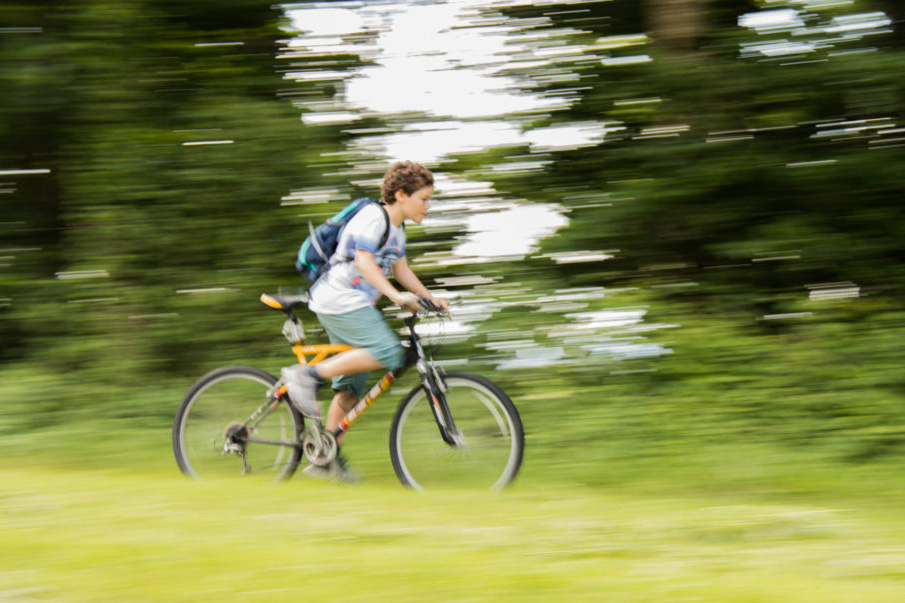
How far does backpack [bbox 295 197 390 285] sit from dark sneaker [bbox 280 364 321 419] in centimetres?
57

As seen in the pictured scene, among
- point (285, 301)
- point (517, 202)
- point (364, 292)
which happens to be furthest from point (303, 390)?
point (517, 202)

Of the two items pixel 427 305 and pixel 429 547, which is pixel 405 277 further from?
pixel 429 547

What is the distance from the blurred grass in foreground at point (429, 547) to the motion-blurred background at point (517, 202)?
1.91 meters

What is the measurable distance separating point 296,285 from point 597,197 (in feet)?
9.38

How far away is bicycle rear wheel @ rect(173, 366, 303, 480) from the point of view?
5672mm

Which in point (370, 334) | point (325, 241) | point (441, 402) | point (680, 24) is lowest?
point (441, 402)

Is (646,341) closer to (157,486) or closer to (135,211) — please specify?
(157,486)

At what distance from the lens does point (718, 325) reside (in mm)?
7426

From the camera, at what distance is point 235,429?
5742 millimetres

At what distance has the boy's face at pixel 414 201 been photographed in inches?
210

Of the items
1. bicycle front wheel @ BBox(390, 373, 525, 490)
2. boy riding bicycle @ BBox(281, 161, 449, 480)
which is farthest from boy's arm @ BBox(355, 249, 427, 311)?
bicycle front wheel @ BBox(390, 373, 525, 490)

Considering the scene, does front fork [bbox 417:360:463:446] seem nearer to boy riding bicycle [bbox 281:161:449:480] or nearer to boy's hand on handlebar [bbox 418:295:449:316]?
boy riding bicycle [bbox 281:161:449:480]

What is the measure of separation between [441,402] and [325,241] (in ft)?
3.77

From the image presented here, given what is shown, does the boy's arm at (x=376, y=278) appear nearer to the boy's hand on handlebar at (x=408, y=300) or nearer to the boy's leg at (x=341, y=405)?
the boy's hand on handlebar at (x=408, y=300)
